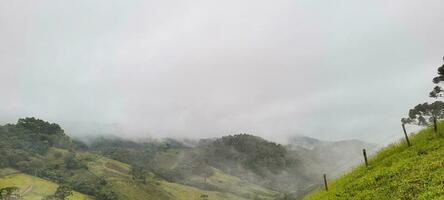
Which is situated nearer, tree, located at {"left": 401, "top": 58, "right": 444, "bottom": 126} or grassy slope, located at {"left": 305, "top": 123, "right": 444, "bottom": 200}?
grassy slope, located at {"left": 305, "top": 123, "right": 444, "bottom": 200}

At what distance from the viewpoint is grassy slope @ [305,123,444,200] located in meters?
32.1

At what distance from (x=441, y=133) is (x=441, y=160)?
437 inches

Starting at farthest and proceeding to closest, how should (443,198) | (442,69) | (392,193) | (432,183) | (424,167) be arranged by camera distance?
(442,69) < (424,167) < (392,193) < (432,183) < (443,198)

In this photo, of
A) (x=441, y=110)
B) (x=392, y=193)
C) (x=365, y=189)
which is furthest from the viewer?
(x=441, y=110)

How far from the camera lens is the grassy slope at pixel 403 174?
32.1m

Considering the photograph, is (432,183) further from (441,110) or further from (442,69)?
(441,110)

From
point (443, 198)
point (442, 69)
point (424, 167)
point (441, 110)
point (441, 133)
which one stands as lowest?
point (443, 198)

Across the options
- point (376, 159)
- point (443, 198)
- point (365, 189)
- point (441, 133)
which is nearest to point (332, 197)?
point (365, 189)

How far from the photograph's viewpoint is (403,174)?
124ft

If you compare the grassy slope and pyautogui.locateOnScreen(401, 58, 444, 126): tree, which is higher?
pyautogui.locateOnScreen(401, 58, 444, 126): tree

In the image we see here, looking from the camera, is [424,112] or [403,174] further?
[424,112]

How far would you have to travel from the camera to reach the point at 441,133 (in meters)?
46.0

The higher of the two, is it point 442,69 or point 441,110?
point 441,110

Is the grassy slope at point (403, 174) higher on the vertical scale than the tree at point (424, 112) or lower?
lower
